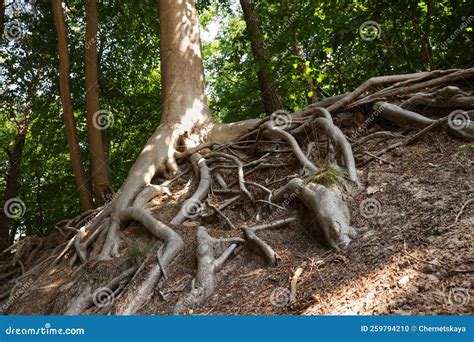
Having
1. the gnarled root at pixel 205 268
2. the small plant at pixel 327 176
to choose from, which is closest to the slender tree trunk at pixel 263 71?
the small plant at pixel 327 176

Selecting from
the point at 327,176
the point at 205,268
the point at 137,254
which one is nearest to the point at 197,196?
the point at 137,254

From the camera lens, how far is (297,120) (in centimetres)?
631

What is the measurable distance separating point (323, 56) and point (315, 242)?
5.39m

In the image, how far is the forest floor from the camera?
2844mm

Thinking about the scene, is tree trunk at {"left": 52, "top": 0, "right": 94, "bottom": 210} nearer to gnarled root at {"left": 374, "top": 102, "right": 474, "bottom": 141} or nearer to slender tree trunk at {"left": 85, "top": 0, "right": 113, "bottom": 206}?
slender tree trunk at {"left": 85, "top": 0, "right": 113, "bottom": 206}

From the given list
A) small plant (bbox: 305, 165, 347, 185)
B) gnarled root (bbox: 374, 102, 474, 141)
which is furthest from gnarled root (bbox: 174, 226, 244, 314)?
gnarled root (bbox: 374, 102, 474, 141)

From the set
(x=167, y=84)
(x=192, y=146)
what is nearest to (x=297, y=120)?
(x=192, y=146)

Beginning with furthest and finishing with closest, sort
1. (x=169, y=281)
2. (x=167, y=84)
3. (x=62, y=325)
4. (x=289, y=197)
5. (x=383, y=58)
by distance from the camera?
1. (x=383, y=58)
2. (x=167, y=84)
3. (x=289, y=197)
4. (x=169, y=281)
5. (x=62, y=325)

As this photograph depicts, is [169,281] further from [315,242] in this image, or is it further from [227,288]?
[315,242]

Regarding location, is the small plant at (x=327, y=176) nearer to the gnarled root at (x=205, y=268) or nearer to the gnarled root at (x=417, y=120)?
the gnarled root at (x=205, y=268)

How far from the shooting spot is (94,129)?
25.8ft

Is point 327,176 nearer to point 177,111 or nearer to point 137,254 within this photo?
point 137,254

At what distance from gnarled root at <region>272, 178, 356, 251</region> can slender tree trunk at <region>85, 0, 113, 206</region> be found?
4.27m

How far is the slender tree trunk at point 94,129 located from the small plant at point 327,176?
4281mm
